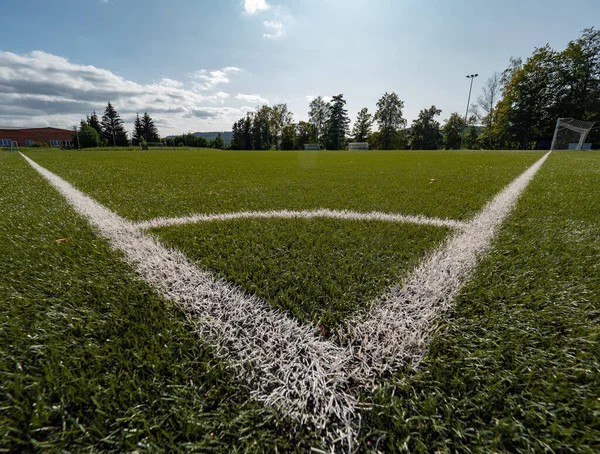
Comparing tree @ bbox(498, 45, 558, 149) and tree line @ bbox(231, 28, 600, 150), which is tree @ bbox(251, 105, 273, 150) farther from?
tree @ bbox(498, 45, 558, 149)

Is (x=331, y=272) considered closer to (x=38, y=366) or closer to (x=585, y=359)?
(x=585, y=359)

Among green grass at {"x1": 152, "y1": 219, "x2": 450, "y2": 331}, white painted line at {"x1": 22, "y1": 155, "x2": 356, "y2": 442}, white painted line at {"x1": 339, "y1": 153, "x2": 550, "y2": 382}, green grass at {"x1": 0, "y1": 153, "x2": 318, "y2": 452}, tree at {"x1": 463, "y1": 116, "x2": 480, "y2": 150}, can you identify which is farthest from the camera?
tree at {"x1": 463, "y1": 116, "x2": 480, "y2": 150}

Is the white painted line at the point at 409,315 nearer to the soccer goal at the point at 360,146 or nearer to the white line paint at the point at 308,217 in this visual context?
the white line paint at the point at 308,217

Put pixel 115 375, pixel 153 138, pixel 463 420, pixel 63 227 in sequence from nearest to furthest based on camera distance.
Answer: pixel 463 420 → pixel 115 375 → pixel 63 227 → pixel 153 138

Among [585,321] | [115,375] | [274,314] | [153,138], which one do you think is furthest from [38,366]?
[153,138]

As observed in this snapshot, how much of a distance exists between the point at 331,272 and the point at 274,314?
0.43 m

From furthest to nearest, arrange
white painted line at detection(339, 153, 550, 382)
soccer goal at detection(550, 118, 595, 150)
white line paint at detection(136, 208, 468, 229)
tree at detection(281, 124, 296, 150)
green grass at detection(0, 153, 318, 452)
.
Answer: tree at detection(281, 124, 296, 150) < soccer goal at detection(550, 118, 595, 150) < white line paint at detection(136, 208, 468, 229) < white painted line at detection(339, 153, 550, 382) < green grass at detection(0, 153, 318, 452)

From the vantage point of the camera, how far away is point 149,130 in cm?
5647

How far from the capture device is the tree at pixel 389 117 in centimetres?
4938

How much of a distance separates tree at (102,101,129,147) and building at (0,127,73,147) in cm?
593

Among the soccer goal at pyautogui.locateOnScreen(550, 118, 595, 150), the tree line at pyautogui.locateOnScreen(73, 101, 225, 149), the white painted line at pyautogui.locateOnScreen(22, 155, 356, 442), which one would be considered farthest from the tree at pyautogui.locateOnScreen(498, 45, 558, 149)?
the tree line at pyautogui.locateOnScreen(73, 101, 225, 149)

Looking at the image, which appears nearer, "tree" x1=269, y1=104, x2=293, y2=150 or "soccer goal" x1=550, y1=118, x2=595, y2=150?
"soccer goal" x1=550, y1=118, x2=595, y2=150

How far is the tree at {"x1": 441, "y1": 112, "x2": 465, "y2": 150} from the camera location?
4803cm

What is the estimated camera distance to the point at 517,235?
6.46ft
